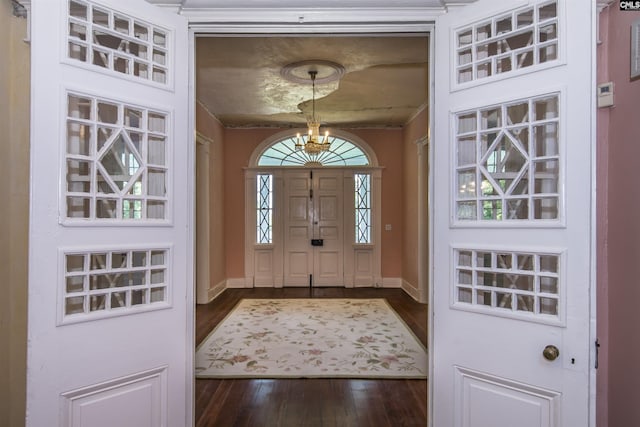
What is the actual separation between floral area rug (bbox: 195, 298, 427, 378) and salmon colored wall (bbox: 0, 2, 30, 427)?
153 cm

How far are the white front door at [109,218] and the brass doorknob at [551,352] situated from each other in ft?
4.97

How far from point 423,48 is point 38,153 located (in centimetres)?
324

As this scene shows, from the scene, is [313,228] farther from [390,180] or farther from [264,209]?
[390,180]

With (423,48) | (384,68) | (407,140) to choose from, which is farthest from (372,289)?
(423,48)

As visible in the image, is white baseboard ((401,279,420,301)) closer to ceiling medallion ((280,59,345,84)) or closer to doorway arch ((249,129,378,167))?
doorway arch ((249,129,378,167))

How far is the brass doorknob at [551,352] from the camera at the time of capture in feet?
4.53

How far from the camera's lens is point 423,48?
3539 millimetres

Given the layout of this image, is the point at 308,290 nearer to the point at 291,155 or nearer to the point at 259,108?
the point at 291,155

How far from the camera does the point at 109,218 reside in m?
1.58

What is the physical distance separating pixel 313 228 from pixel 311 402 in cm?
448

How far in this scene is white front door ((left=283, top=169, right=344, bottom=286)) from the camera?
7.00 meters

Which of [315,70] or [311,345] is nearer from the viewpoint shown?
[311,345]

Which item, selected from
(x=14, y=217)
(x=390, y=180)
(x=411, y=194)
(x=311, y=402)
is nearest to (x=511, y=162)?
(x=311, y=402)

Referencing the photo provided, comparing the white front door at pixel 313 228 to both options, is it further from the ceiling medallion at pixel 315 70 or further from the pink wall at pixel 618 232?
the pink wall at pixel 618 232
